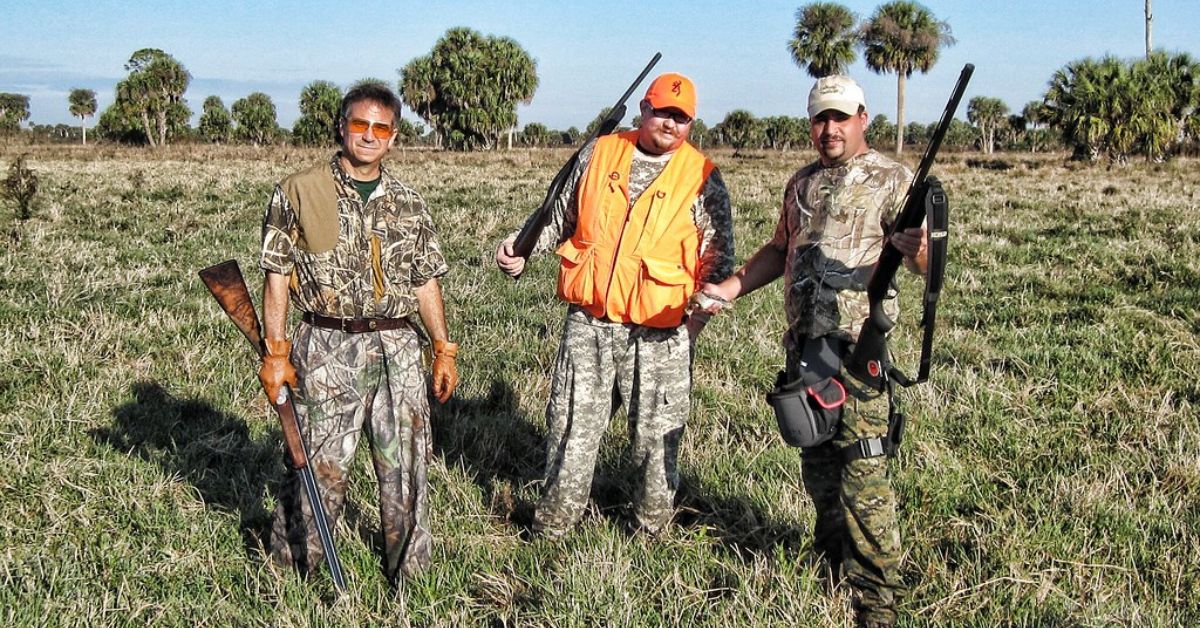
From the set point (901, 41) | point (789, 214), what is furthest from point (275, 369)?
point (901, 41)

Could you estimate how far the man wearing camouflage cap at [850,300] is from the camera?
11.6 feet

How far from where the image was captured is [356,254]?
12.1 feet

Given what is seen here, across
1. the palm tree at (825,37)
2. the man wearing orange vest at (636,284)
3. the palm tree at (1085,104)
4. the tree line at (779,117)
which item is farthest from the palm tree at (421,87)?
the man wearing orange vest at (636,284)

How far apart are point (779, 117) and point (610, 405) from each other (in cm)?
11482

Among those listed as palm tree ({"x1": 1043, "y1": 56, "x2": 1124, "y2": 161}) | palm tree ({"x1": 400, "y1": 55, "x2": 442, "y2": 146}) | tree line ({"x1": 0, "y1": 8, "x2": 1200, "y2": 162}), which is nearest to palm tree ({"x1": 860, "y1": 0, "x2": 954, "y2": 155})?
tree line ({"x1": 0, "y1": 8, "x2": 1200, "y2": 162})

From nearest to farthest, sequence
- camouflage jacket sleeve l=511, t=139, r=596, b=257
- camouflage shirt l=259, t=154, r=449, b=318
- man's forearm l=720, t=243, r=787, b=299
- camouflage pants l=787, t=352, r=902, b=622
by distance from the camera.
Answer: camouflage pants l=787, t=352, r=902, b=622 < camouflage shirt l=259, t=154, r=449, b=318 < man's forearm l=720, t=243, r=787, b=299 < camouflage jacket sleeve l=511, t=139, r=596, b=257

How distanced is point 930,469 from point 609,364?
72.4 inches

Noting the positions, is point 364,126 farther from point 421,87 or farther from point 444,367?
point 421,87

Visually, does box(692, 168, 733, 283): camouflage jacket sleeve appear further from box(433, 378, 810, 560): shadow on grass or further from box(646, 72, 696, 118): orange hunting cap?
box(433, 378, 810, 560): shadow on grass

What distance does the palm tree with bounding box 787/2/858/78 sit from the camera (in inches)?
2554

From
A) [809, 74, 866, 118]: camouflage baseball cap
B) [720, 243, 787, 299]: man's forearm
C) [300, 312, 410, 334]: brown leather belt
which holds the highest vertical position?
[809, 74, 866, 118]: camouflage baseball cap

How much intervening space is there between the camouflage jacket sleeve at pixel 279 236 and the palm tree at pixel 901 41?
2339 inches

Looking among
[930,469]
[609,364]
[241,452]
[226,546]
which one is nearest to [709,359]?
[930,469]

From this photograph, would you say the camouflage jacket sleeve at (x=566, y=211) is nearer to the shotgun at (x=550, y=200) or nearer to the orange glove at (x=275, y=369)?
the shotgun at (x=550, y=200)
